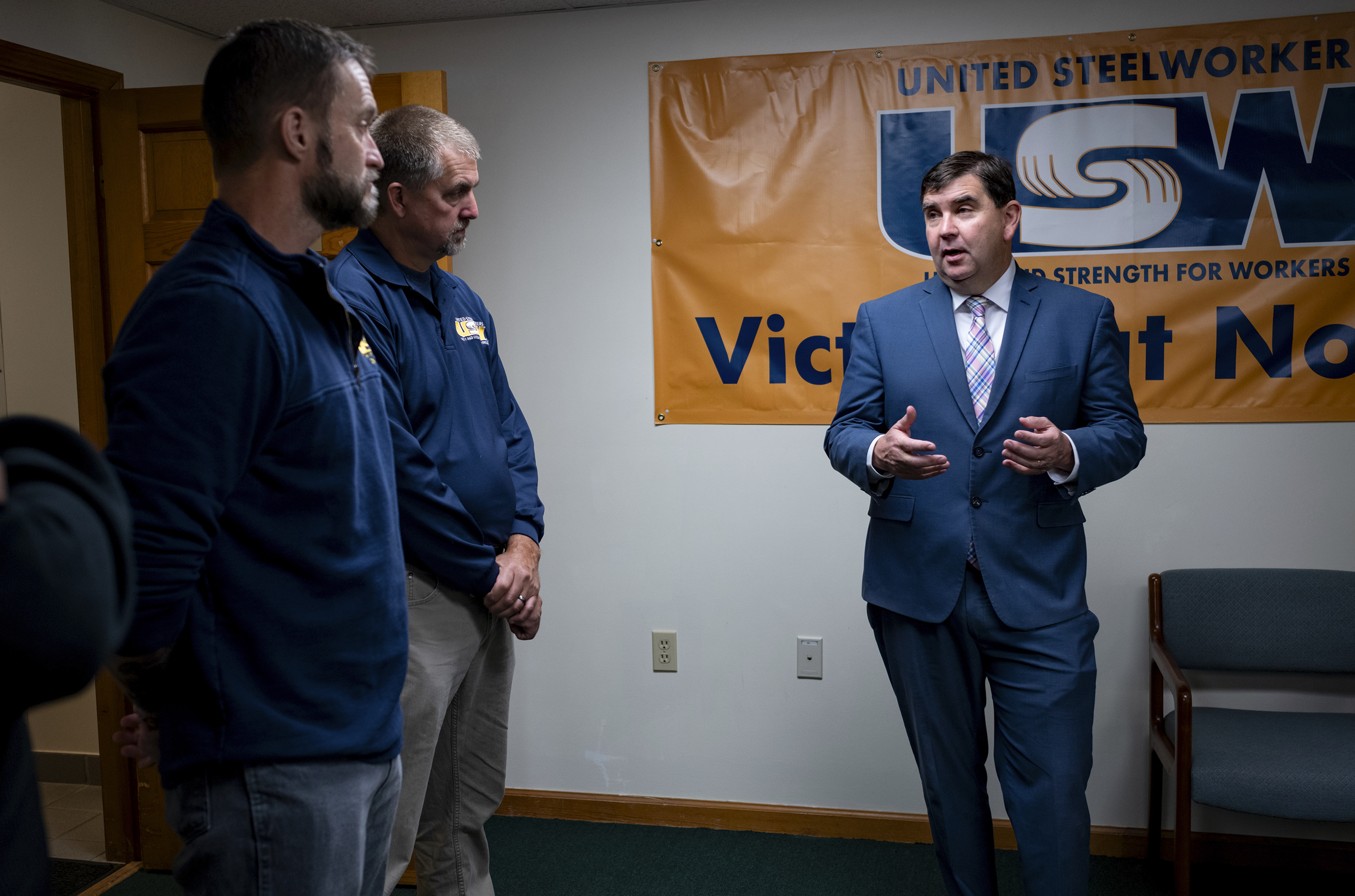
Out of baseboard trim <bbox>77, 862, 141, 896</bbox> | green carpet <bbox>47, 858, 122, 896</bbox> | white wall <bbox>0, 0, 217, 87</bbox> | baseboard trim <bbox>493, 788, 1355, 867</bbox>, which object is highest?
white wall <bbox>0, 0, 217, 87</bbox>

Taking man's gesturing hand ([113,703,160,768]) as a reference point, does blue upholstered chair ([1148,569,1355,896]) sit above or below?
below

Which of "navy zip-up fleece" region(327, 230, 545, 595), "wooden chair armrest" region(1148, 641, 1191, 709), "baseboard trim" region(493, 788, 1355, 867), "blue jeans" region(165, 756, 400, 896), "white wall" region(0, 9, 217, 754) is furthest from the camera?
"white wall" region(0, 9, 217, 754)

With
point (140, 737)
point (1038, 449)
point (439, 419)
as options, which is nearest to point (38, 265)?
point (439, 419)

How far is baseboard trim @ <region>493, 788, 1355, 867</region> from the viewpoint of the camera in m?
2.56

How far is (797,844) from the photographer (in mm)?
2771

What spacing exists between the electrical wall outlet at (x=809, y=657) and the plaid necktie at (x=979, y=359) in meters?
1.11

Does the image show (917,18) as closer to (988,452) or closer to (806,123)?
(806,123)

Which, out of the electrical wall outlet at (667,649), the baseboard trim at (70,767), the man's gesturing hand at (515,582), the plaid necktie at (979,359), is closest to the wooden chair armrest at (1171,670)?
the plaid necktie at (979,359)

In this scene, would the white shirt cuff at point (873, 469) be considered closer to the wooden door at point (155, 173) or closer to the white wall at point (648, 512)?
the white wall at point (648, 512)

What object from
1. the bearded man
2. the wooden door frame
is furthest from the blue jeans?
the wooden door frame

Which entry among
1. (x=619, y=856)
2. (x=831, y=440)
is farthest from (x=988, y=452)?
(x=619, y=856)

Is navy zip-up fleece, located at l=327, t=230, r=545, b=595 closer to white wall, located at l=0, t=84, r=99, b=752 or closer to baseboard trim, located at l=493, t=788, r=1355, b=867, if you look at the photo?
baseboard trim, located at l=493, t=788, r=1355, b=867

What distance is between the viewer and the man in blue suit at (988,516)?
6.30ft

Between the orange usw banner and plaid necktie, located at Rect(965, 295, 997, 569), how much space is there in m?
0.67
